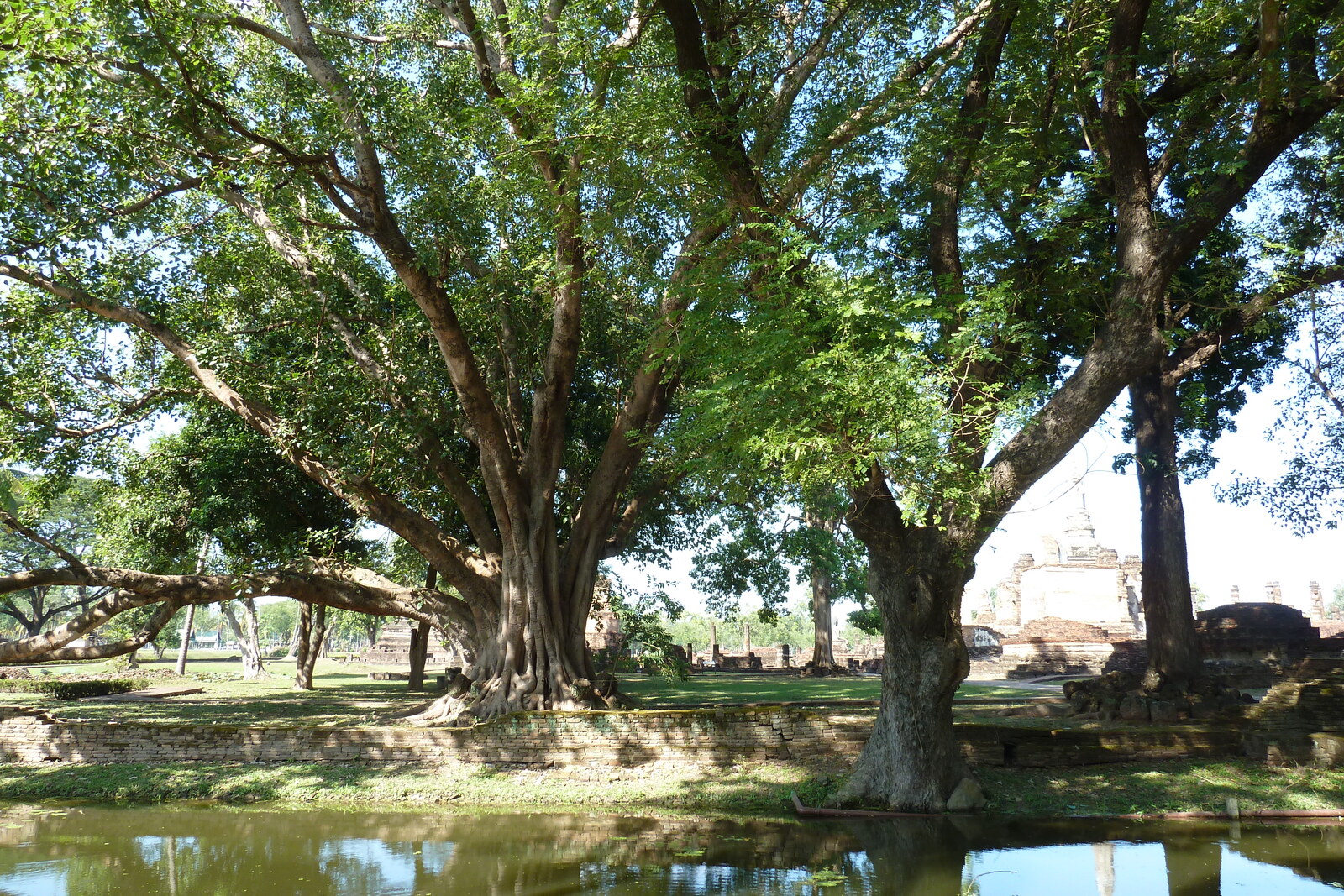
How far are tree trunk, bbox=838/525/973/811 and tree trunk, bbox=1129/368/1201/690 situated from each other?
6481mm

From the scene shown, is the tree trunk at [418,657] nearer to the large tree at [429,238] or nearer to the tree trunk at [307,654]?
the tree trunk at [307,654]

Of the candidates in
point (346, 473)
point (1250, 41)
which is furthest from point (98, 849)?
point (1250, 41)

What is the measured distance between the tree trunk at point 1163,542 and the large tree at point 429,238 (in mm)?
7147

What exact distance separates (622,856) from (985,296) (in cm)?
536

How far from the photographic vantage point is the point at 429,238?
11.3 m

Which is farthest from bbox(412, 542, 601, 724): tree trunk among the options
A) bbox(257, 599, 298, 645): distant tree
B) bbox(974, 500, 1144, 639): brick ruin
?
bbox(257, 599, 298, 645): distant tree

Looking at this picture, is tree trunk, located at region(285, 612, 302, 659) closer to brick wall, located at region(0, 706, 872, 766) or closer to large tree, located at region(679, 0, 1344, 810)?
brick wall, located at region(0, 706, 872, 766)

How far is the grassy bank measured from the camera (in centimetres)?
796

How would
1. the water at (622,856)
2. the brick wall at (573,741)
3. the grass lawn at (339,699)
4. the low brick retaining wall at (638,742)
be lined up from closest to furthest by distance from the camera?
the water at (622,856)
the low brick retaining wall at (638,742)
the brick wall at (573,741)
the grass lawn at (339,699)

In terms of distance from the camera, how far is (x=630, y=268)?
34.8ft

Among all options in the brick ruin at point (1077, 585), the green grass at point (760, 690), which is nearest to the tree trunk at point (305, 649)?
the green grass at point (760, 690)

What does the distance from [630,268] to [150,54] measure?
209 inches

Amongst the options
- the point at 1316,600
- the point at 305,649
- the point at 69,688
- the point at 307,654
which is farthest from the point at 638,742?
the point at 1316,600

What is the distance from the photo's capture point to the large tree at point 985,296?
6.79m
